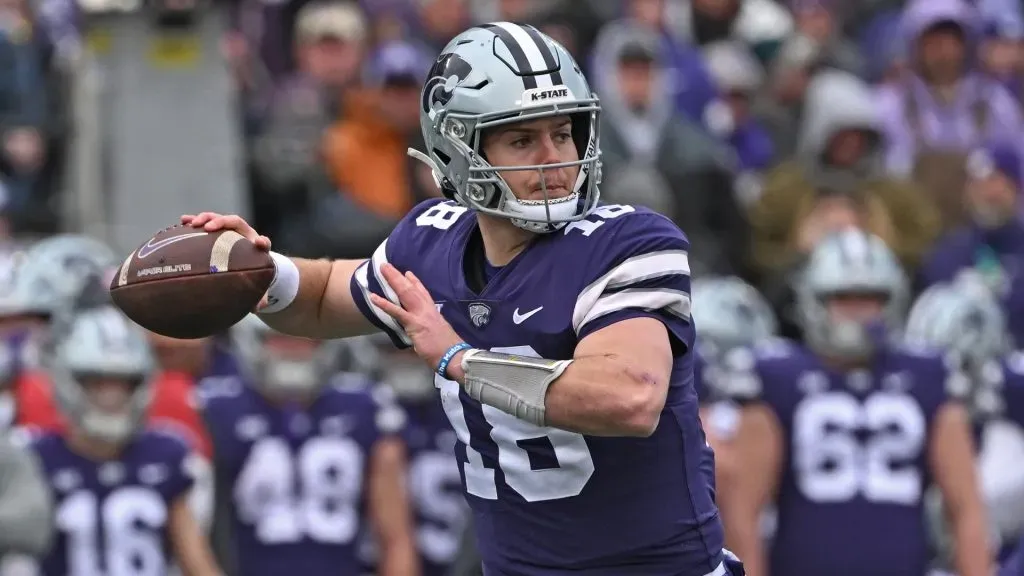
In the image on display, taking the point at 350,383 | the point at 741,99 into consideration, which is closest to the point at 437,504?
the point at 350,383

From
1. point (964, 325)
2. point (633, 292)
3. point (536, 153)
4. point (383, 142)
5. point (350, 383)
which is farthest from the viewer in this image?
point (383, 142)

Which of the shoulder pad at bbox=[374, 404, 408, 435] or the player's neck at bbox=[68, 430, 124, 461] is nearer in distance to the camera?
the player's neck at bbox=[68, 430, 124, 461]

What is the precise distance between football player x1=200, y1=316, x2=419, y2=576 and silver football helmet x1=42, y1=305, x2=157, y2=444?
0.47 m

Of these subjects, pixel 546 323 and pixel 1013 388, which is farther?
pixel 1013 388

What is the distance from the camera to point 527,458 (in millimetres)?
3963

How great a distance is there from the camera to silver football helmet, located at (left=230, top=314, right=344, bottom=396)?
743 cm

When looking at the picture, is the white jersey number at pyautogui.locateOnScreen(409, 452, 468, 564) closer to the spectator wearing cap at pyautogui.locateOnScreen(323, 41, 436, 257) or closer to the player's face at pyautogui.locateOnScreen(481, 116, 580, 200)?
the spectator wearing cap at pyautogui.locateOnScreen(323, 41, 436, 257)

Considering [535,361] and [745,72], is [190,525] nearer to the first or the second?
[535,361]

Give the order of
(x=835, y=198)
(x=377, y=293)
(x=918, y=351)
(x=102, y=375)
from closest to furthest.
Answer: (x=377, y=293) < (x=102, y=375) < (x=918, y=351) < (x=835, y=198)

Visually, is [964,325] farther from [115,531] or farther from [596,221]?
[596,221]

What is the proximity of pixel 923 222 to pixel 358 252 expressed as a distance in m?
2.64

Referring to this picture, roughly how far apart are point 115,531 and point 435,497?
1.41m

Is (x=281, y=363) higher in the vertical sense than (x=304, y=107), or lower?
lower

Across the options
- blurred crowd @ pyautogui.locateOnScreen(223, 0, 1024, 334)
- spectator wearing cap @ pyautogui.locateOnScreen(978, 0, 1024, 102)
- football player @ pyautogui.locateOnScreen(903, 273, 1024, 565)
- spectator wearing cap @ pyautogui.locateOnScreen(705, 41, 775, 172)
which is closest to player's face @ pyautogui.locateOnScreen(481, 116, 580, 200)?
football player @ pyautogui.locateOnScreen(903, 273, 1024, 565)
